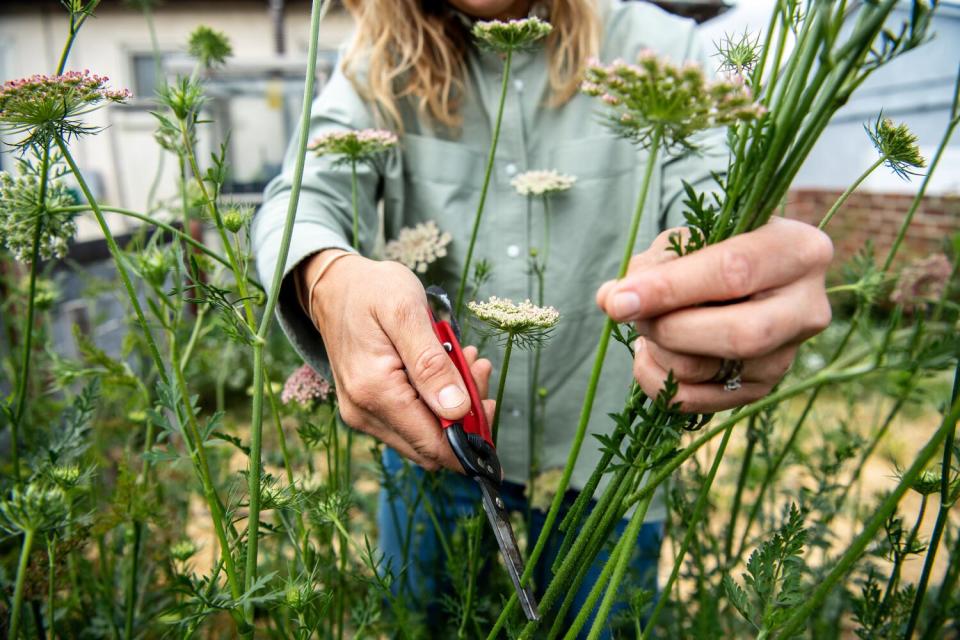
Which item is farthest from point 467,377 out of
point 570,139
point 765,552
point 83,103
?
point 570,139

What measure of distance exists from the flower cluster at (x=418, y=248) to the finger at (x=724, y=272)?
0.63 m

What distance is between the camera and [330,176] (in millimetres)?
1087

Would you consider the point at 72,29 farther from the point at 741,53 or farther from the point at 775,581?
the point at 775,581

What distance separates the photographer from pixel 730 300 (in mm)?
487

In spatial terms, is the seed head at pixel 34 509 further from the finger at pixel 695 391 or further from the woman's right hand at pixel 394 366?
the finger at pixel 695 391

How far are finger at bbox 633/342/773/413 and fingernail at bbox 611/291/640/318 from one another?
0.25 ft

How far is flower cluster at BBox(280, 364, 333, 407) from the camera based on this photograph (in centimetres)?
92

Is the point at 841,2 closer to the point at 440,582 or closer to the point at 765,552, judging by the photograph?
the point at 765,552

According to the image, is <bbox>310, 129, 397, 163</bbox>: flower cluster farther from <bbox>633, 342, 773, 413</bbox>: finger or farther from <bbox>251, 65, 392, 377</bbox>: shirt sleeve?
<bbox>633, 342, 773, 413</bbox>: finger

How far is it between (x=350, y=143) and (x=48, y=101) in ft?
1.24

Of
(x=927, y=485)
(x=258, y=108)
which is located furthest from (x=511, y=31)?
(x=258, y=108)

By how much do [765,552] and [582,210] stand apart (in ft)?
2.48

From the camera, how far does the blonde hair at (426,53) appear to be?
1.19m

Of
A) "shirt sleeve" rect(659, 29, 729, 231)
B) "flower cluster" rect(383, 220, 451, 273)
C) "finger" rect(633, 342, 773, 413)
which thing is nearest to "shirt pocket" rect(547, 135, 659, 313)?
"shirt sleeve" rect(659, 29, 729, 231)
